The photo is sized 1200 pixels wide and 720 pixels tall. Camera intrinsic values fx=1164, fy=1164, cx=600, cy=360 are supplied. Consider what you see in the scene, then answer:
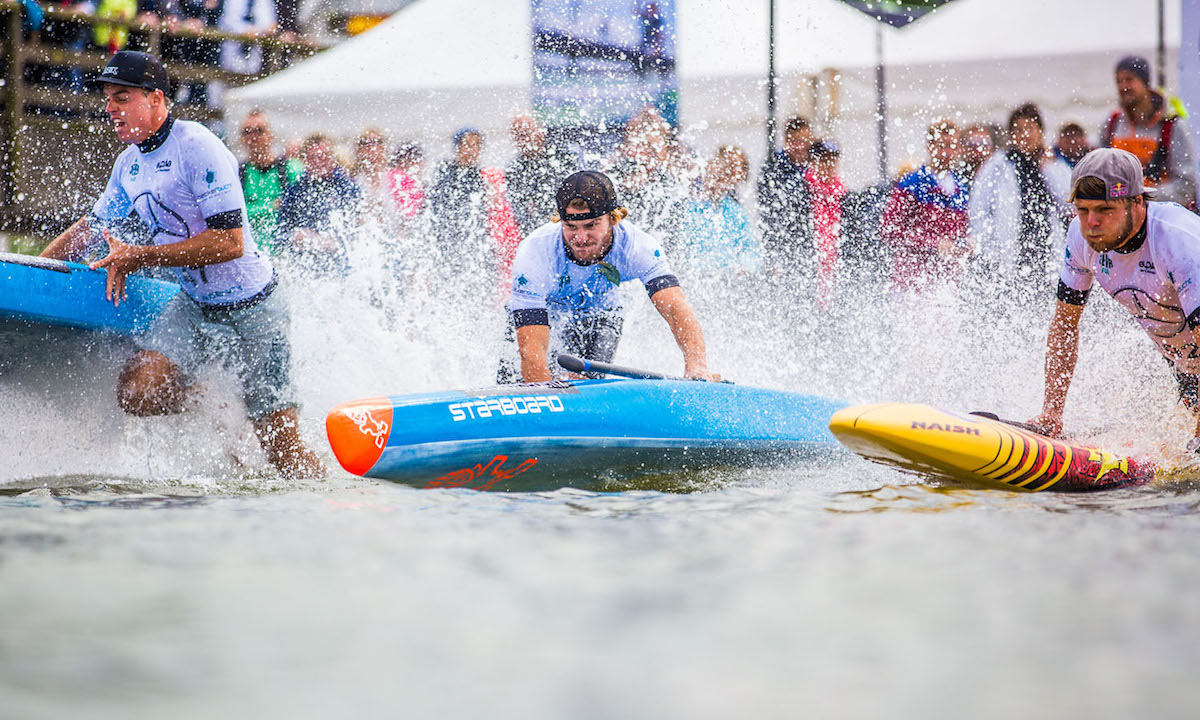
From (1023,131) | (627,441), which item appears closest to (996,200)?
(1023,131)

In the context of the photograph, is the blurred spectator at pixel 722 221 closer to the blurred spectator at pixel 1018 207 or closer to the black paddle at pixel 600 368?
the blurred spectator at pixel 1018 207

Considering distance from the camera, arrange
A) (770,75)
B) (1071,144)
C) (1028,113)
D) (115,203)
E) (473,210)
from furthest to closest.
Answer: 1. (770,75)
2. (473,210)
3. (1071,144)
4. (1028,113)
5. (115,203)

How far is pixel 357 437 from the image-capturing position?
424 cm

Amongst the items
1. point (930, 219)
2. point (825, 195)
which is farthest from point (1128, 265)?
point (825, 195)

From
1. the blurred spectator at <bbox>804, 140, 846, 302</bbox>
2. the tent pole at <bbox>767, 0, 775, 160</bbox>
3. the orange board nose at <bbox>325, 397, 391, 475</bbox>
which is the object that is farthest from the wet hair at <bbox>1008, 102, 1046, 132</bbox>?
the orange board nose at <bbox>325, 397, 391, 475</bbox>

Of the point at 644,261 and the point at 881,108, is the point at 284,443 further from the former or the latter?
the point at 881,108

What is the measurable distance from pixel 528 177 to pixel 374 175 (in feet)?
3.02

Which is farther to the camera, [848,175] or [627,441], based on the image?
[848,175]

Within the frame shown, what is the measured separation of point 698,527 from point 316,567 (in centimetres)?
115

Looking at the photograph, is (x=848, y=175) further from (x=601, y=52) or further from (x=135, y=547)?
(x=135, y=547)

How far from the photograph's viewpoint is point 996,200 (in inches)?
262

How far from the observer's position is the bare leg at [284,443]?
4730mm

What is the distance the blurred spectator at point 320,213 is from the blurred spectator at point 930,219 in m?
3.18

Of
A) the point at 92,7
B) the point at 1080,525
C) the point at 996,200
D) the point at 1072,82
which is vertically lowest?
the point at 1080,525
